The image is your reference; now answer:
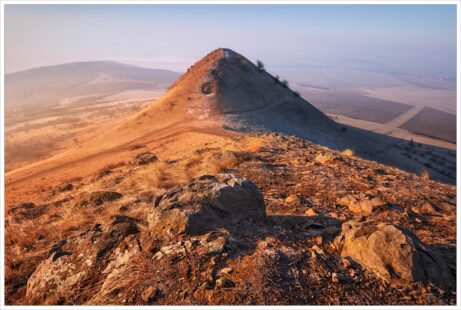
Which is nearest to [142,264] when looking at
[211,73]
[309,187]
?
[309,187]

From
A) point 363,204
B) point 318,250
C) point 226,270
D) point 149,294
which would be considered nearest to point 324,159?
point 363,204

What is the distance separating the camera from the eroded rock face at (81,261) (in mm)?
3594

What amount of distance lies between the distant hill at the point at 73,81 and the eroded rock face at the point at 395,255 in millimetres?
114280

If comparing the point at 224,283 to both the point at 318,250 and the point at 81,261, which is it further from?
the point at 81,261

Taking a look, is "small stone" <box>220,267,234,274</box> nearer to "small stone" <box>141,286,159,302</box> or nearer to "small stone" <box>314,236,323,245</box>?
"small stone" <box>141,286,159,302</box>

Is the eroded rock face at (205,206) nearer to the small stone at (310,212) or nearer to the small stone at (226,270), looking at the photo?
the small stone at (226,270)

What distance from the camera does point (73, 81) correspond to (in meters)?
149

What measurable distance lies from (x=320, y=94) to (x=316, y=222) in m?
133

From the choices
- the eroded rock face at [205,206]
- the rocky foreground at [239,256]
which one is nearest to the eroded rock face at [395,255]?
the rocky foreground at [239,256]

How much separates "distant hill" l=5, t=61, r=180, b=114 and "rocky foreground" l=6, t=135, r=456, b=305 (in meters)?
112

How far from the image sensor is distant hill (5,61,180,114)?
4503 inches

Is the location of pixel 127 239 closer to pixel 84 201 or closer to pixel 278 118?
pixel 84 201

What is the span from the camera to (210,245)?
3785mm

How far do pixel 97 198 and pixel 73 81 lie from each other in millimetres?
164945
